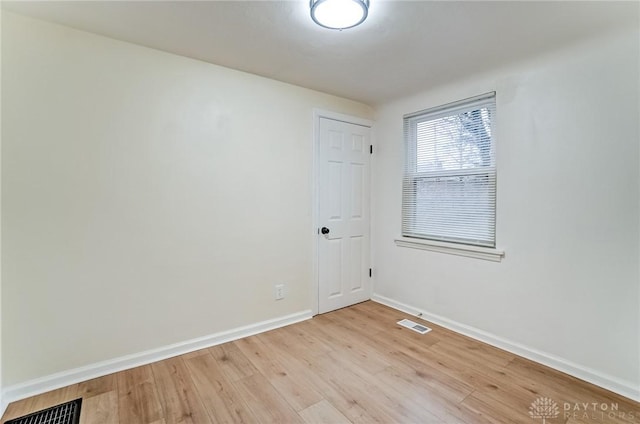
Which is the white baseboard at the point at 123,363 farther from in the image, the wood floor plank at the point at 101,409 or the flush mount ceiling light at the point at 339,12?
the flush mount ceiling light at the point at 339,12

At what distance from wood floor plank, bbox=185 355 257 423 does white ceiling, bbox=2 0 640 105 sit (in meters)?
2.32

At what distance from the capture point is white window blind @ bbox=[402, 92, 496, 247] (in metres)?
2.66

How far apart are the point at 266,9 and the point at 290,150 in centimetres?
133

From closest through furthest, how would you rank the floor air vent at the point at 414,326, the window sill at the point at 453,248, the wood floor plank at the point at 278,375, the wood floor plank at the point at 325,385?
the wood floor plank at the point at 325,385 → the wood floor plank at the point at 278,375 → the window sill at the point at 453,248 → the floor air vent at the point at 414,326

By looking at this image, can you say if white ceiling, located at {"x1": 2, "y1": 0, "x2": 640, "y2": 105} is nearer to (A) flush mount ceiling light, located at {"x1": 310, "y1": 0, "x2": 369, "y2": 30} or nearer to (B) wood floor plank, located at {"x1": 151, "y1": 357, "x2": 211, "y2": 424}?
(A) flush mount ceiling light, located at {"x1": 310, "y1": 0, "x2": 369, "y2": 30}

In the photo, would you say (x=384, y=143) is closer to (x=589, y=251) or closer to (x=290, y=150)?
(x=290, y=150)

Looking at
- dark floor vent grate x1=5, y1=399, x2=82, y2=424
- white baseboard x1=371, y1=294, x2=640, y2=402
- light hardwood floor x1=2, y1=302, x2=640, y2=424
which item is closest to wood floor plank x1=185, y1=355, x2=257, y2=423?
light hardwood floor x1=2, y1=302, x2=640, y2=424

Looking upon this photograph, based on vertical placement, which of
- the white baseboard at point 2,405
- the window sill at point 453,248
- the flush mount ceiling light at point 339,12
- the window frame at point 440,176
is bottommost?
the white baseboard at point 2,405

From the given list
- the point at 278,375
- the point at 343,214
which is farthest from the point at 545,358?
the point at 343,214

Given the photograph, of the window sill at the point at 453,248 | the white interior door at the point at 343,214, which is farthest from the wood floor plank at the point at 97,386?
the window sill at the point at 453,248

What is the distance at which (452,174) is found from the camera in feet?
9.47

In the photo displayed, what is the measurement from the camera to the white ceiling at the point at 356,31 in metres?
1.73

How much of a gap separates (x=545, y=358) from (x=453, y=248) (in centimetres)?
104

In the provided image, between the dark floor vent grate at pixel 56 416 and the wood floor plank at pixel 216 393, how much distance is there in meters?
0.63
